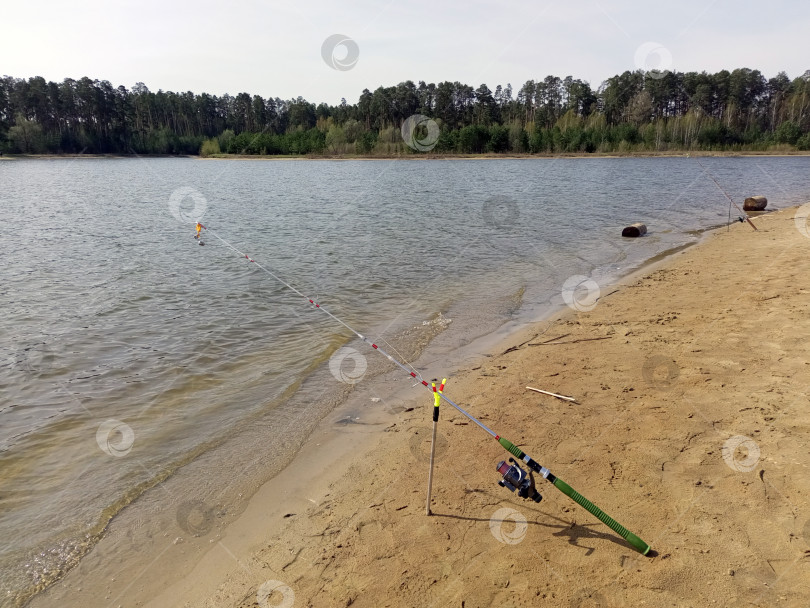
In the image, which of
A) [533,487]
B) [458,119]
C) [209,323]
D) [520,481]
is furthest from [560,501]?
[458,119]

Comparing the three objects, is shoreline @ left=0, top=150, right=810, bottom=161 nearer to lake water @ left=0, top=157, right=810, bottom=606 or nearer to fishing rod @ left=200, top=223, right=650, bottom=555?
lake water @ left=0, top=157, right=810, bottom=606

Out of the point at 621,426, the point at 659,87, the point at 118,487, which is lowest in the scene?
the point at 118,487

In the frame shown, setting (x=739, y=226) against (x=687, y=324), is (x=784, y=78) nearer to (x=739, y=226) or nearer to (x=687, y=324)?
(x=739, y=226)

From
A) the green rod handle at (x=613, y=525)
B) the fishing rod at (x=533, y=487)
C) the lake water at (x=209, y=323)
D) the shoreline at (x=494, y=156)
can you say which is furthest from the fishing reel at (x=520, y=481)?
the shoreline at (x=494, y=156)

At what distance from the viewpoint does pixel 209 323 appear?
1266 cm

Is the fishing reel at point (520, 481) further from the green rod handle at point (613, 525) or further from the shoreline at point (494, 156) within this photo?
the shoreline at point (494, 156)

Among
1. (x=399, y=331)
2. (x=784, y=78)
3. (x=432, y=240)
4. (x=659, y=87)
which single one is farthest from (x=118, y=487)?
(x=784, y=78)

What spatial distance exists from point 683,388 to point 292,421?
20.6 feet

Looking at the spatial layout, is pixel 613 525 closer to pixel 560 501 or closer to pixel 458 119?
pixel 560 501

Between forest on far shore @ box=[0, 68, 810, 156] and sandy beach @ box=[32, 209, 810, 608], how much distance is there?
106 meters

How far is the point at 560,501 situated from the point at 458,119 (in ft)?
444

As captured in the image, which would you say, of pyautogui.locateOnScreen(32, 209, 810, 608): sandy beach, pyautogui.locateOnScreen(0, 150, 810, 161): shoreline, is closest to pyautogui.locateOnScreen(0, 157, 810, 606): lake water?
pyautogui.locateOnScreen(32, 209, 810, 608): sandy beach

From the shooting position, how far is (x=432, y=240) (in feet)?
76.5

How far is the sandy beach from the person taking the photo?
15.0 feet
